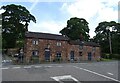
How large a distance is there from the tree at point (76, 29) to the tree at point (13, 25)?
16.8m

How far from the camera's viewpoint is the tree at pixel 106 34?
244ft

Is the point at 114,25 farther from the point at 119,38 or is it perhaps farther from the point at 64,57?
the point at 64,57

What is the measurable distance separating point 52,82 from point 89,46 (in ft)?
124

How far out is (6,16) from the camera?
6169 centimetres

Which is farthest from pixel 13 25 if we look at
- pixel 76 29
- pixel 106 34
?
pixel 106 34

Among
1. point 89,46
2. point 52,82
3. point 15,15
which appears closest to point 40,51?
point 89,46


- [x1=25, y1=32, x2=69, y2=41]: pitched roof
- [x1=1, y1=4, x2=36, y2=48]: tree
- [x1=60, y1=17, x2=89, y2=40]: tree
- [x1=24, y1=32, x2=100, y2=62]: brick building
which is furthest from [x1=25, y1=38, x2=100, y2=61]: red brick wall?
[x1=60, y1=17, x2=89, y2=40]: tree

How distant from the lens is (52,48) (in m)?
47.8

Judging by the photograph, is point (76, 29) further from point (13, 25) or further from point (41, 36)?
point (41, 36)

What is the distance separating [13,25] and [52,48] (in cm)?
1782

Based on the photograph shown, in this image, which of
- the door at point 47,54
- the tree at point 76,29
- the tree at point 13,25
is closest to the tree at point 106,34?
the tree at point 76,29

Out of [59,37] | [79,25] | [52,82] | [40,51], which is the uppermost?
[79,25]

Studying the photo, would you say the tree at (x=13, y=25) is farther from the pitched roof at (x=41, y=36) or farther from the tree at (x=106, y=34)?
the tree at (x=106, y=34)

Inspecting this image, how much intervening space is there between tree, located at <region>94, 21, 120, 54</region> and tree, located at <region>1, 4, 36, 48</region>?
90.0 ft
